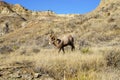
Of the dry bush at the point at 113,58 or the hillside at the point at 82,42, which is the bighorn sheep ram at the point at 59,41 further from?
the dry bush at the point at 113,58

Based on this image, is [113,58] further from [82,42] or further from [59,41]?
[82,42]

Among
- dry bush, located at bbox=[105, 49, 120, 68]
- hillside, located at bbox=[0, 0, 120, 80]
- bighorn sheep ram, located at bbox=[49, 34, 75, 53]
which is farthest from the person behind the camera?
bighorn sheep ram, located at bbox=[49, 34, 75, 53]

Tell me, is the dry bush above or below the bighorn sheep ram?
below

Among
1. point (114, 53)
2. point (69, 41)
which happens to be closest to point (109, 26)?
point (69, 41)

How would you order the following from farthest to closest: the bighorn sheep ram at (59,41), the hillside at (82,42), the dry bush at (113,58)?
1. the bighorn sheep ram at (59,41)
2. the dry bush at (113,58)
3. the hillside at (82,42)

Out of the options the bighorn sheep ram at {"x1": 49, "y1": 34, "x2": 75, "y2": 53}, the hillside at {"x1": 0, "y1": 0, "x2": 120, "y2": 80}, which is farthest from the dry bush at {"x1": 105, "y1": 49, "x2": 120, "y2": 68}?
the bighorn sheep ram at {"x1": 49, "y1": 34, "x2": 75, "y2": 53}

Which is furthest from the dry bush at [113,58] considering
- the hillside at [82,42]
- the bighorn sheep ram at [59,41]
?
the bighorn sheep ram at [59,41]

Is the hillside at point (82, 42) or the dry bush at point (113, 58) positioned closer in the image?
the hillside at point (82, 42)

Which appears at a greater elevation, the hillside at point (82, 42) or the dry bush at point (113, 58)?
the hillside at point (82, 42)

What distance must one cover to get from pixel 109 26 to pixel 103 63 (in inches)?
1103

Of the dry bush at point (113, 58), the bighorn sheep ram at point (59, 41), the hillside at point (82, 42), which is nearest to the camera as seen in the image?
the hillside at point (82, 42)

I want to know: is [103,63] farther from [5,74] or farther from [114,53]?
[5,74]

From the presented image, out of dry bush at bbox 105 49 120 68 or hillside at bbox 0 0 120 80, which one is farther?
dry bush at bbox 105 49 120 68

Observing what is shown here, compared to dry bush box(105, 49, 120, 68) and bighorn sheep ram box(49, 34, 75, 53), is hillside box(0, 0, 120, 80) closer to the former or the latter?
dry bush box(105, 49, 120, 68)
